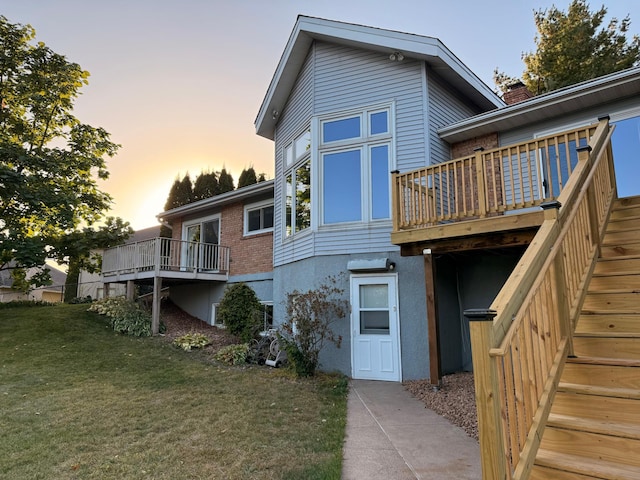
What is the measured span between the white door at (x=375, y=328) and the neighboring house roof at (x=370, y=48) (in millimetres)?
4542

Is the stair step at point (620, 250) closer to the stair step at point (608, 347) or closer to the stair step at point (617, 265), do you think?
the stair step at point (617, 265)

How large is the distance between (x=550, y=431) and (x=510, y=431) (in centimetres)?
66

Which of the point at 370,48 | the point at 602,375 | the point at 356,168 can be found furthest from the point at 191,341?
the point at 602,375

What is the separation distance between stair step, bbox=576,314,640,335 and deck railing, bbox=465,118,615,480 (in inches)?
7.2

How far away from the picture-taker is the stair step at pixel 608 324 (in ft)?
10.4

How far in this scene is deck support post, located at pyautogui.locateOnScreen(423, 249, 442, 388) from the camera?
6.39 meters

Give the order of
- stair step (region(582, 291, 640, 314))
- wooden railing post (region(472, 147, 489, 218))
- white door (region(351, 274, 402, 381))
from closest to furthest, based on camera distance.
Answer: stair step (region(582, 291, 640, 314))
wooden railing post (region(472, 147, 489, 218))
white door (region(351, 274, 402, 381))

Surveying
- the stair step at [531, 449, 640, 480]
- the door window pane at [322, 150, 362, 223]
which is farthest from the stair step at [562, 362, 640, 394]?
the door window pane at [322, 150, 362, 223]

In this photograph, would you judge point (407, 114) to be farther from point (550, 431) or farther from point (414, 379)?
point (550, 431)

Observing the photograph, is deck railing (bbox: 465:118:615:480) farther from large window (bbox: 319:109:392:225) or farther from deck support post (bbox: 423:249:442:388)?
large window (bbox: 319:109:392:225)

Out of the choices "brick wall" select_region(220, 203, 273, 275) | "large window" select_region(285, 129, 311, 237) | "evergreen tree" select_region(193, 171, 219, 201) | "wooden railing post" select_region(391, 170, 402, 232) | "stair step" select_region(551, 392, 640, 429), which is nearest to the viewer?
"stair step" select_region(551, 392, 640, 429)

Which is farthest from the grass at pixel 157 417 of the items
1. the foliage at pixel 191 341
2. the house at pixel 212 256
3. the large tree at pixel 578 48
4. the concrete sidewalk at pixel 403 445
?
the large tree at pixel 578 48

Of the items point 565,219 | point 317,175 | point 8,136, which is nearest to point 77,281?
A: point 8,136

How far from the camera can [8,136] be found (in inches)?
481
